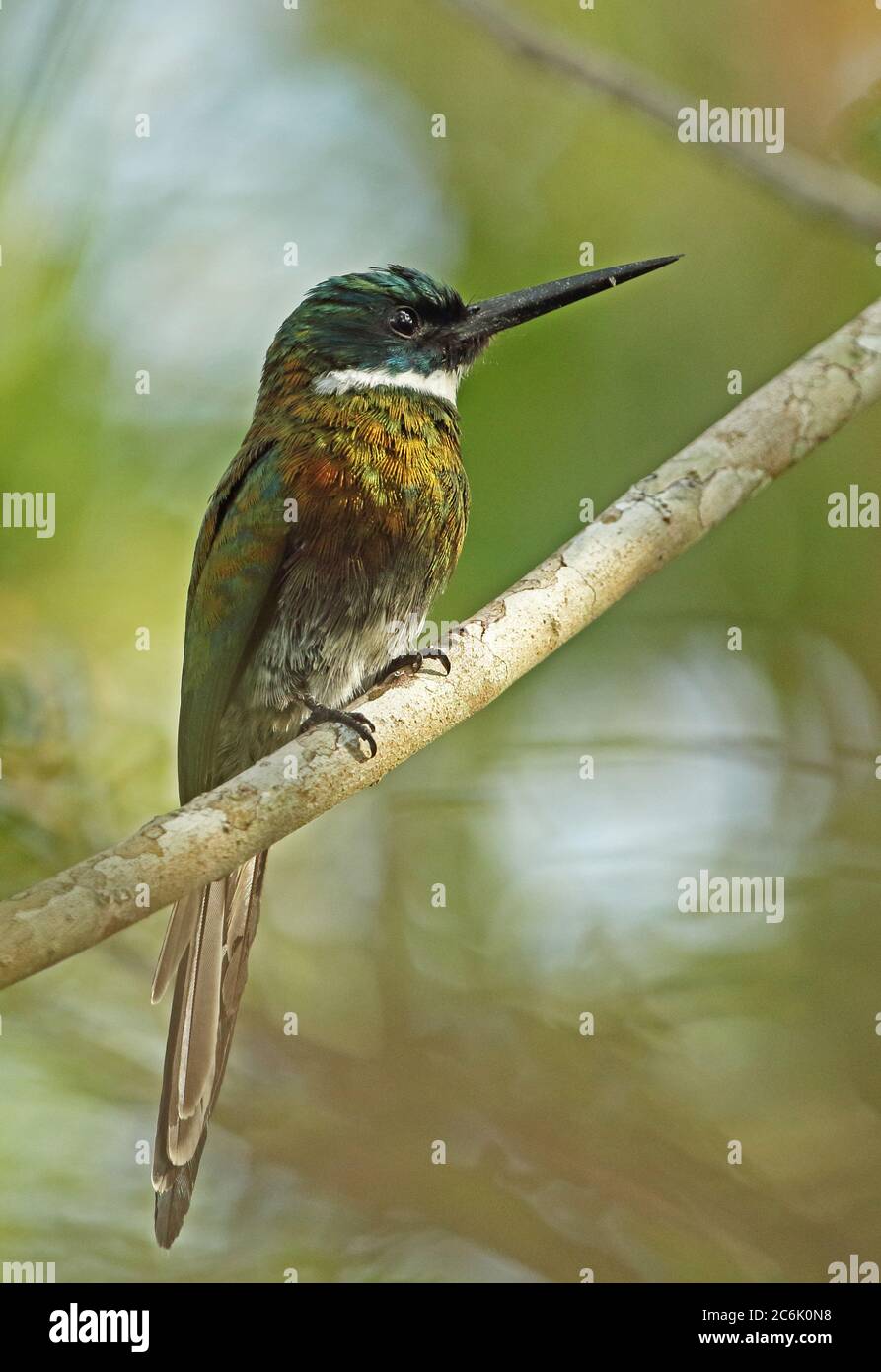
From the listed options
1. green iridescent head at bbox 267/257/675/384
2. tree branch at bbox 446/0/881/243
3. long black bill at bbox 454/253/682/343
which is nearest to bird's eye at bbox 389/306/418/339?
green iridescent head at bbox 267/257/675/384

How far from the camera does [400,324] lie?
11.2 ft

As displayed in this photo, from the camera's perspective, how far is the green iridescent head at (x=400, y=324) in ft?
11.0

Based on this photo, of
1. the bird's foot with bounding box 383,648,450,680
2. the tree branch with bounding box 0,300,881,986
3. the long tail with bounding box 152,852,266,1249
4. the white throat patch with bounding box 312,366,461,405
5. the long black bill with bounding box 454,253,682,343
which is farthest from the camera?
the white throat patch with bounding box 312,366,461,405

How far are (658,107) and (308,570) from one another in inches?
49.6

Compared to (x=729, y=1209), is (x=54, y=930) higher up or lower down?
higher up

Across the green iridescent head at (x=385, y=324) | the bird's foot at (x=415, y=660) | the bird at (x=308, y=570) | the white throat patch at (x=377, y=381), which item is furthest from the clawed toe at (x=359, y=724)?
the green iridescent head at (x=385, y=324)

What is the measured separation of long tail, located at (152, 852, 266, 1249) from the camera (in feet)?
9.05

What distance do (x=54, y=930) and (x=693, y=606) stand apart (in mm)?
1947

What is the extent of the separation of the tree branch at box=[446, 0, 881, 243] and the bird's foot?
4.14 feet

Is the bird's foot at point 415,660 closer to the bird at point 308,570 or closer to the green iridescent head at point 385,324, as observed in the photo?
the bird at point 308,570

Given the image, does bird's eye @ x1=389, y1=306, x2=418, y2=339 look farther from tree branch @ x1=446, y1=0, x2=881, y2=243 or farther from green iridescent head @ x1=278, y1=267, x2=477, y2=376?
tree branch @ x1=446, y1=0, x2=881, y2=243

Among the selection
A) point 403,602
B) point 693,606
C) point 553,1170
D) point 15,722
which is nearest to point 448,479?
point 403,602

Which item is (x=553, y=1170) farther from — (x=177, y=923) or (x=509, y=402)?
(x=509, y=402)

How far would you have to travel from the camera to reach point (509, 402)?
3.42 metres
